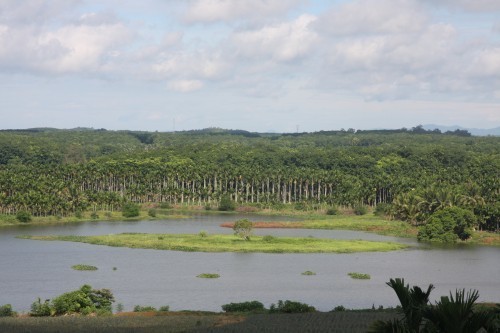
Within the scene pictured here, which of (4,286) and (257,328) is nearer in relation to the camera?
(257,328)

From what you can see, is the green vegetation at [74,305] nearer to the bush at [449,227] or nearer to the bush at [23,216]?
the bush at [449,227]

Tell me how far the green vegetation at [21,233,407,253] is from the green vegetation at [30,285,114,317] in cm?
4661

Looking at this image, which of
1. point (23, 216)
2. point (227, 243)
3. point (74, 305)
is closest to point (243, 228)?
point (227, 243)

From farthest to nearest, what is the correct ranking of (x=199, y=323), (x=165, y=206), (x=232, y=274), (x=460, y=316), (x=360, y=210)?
(x=165, y=206)
(x=360, y=210)
(x=232, y=274)
(x=199, y=323)
(x=460, y=316)

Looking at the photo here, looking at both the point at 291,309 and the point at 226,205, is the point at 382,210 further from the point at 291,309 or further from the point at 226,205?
the point at 291,309

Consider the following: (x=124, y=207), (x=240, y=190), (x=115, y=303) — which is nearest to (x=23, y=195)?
(x=124, y=207)

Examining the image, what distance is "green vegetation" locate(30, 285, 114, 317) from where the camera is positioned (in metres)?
56.9

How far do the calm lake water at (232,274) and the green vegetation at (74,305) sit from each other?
20.5 ft

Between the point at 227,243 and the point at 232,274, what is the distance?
2698 cm

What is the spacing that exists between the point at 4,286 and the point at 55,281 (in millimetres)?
5072

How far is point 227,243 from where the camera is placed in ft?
366

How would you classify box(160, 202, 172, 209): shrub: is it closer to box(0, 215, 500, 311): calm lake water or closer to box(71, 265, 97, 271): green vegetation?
box(0, 215, 500, 311): calm lake water

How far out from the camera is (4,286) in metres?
75.2

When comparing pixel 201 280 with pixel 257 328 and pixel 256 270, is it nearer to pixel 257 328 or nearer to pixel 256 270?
pixel 256 270
